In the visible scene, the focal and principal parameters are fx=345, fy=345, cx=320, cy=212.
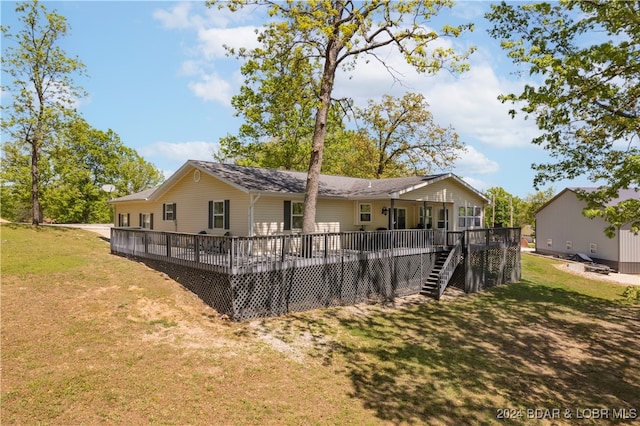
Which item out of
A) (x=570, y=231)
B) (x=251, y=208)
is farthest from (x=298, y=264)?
(x=570, y=231)

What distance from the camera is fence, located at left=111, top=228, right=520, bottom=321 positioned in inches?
450

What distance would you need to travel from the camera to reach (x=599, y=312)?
15516 millimetres

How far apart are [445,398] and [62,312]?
10324mm

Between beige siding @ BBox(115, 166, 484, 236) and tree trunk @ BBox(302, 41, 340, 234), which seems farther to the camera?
beige siding @ BBox(115, 166, 484, 236)

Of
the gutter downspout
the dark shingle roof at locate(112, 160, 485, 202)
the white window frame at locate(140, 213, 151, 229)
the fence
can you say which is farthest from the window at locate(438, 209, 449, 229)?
the white window frame at locate(140, 213, 151, 229)

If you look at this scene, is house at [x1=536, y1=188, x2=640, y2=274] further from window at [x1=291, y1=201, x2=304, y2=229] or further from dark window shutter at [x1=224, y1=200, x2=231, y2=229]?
dark window shutter at [x1=224, y1=200, x2=231, y2=229]

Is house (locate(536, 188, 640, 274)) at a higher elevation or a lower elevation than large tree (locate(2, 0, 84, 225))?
lower

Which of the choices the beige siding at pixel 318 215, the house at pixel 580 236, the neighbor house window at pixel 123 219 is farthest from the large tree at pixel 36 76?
the house at pixel 580 236

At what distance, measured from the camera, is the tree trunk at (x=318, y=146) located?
15336mm

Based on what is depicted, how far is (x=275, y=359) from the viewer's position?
28.4 feet

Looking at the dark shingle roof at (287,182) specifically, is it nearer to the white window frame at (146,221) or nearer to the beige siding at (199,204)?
the beige siding at (199,204)

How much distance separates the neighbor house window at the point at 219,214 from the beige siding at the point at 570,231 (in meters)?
30.2

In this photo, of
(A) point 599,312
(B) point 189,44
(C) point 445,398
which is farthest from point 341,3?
(A) point 599,312

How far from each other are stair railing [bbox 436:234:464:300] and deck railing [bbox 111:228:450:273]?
29.6 inches
